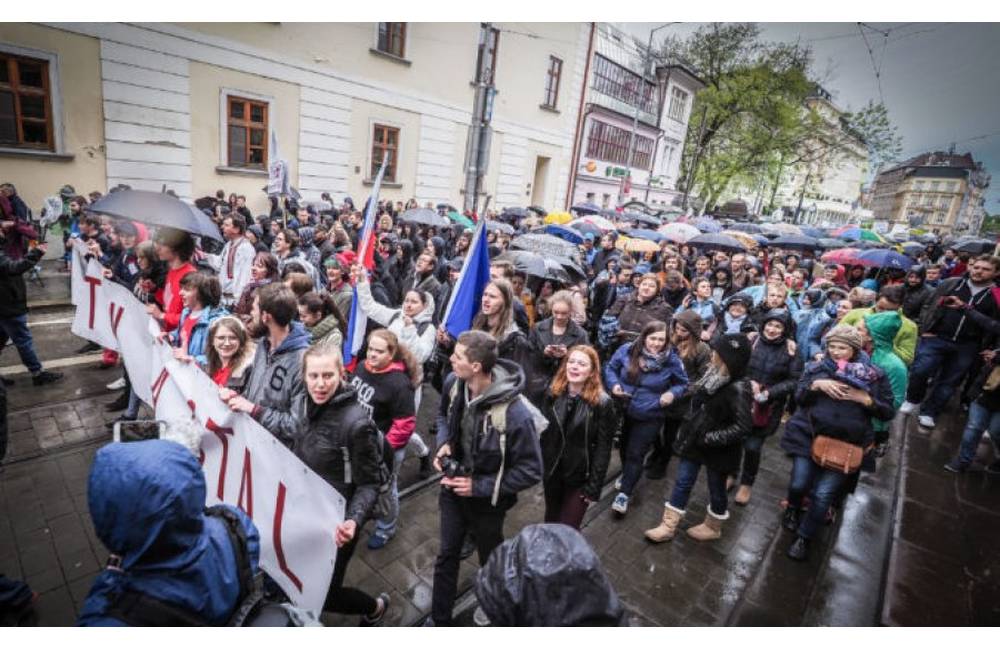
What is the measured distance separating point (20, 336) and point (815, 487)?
7421mm

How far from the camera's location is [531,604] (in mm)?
1415

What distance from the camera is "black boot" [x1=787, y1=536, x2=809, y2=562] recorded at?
12.3ft

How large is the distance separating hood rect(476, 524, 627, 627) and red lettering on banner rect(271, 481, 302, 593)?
1414 millimetres

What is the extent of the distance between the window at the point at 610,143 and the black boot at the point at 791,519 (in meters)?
26.6

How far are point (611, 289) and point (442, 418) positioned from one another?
4.67 m

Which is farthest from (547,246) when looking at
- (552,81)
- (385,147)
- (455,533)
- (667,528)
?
(552,81)

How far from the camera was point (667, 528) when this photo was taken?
3.84m

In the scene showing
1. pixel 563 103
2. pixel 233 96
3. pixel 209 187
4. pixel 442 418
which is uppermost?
→ pixel 563 103

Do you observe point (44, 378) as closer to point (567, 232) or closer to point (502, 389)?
point (502, 389)

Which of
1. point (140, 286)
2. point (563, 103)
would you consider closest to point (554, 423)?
point (140, 286)

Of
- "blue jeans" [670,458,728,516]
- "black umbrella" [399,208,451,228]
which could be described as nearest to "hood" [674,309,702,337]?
"blue jeans" [670,458,728,516]

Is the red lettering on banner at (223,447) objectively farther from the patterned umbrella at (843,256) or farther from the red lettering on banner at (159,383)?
the patterned umbrella at (843,256)

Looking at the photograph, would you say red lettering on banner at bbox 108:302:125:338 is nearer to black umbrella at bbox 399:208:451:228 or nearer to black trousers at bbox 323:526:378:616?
black trousers at bbox 323:526:378:616

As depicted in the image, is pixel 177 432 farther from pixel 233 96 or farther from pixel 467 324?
pixel 233 96
